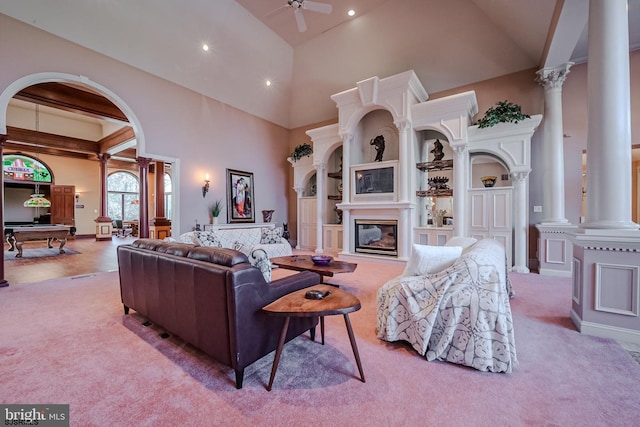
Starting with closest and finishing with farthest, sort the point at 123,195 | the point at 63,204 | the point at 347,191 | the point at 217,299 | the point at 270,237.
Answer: the point at 217,299
the point at 270,237
the point at 347,191
the point at 63,204
the point at 123,195

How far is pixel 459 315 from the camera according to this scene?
204cm

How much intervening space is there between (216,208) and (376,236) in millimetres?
4100

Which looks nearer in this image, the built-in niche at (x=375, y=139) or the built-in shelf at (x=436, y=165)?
the built-in shelf at (x=436, y=165)

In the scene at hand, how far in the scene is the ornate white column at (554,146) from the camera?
4.93 m

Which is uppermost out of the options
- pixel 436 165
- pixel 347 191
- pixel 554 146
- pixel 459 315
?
pixel 554 146

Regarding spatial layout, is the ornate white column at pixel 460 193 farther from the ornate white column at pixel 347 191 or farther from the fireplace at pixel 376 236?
the ornate white column at pixel 347 191

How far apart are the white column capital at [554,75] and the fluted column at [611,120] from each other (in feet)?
9.39

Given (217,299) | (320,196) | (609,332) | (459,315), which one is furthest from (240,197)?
(609,332)

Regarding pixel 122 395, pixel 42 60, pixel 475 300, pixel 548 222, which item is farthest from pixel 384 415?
pixel 42 60

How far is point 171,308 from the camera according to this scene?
224 cm

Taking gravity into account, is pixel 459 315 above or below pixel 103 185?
below

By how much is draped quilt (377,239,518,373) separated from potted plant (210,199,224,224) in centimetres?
550

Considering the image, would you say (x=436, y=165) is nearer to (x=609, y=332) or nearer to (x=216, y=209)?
(x=609, y=332)

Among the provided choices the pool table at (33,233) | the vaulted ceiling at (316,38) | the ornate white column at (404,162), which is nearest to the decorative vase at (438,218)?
the ornate white column at (404,162)
